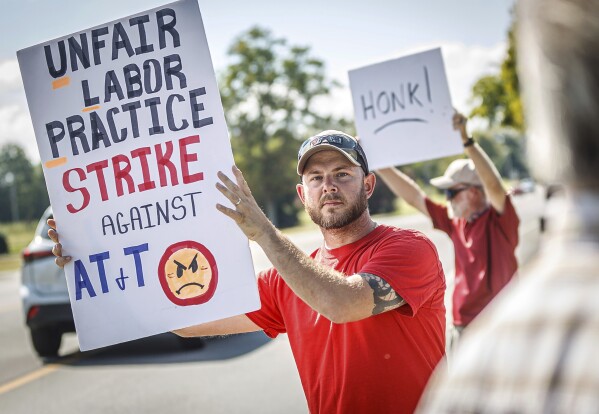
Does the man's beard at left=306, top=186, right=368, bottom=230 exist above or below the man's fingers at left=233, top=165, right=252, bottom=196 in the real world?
below

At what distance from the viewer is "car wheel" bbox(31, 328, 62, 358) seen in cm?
876

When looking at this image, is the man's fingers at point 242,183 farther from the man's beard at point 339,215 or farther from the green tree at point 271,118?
the green tree at point 271,118

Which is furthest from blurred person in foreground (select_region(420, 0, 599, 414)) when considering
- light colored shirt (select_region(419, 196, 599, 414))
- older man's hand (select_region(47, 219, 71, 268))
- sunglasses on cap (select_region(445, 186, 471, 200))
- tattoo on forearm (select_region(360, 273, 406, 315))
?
sunglasses on cap (select_region(445, 186, 471, 200))

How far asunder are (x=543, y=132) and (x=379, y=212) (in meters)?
56.8

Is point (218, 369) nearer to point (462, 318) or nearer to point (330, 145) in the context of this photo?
point (462, 318)

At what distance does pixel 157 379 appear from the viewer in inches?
285

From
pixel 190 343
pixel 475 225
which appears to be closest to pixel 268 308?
pixel 475 225

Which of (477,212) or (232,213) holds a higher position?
(232,213)

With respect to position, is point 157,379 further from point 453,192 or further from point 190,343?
point 453,192

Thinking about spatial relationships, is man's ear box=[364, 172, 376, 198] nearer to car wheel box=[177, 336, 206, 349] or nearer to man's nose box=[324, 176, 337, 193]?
man's nose box=[324, 176, 337, 193]

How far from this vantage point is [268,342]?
8.72m

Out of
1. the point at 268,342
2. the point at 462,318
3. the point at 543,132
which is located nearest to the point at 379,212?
the point at 268,342

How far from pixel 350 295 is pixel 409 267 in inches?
13.4

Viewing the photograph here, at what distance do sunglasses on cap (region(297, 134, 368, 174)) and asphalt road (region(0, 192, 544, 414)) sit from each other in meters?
3.45
